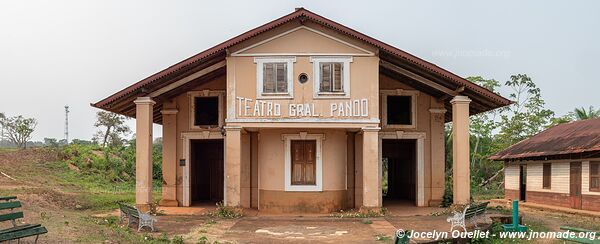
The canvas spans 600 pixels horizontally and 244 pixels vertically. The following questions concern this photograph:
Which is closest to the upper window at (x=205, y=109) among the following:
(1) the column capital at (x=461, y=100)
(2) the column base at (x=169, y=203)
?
(2) the column base at (x=169, y=203)

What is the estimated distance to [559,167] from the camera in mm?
21703

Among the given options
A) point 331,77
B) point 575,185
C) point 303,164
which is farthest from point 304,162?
point 575,185

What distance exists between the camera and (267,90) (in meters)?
16.8

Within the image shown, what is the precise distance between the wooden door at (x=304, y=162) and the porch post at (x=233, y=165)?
6.50ft

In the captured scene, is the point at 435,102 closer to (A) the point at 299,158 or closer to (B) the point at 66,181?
(A) the point at 299,158

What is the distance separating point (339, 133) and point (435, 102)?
3.88 metres

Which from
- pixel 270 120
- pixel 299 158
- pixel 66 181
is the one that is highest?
pixel 270 120

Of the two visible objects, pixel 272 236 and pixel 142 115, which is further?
pixel 142 115

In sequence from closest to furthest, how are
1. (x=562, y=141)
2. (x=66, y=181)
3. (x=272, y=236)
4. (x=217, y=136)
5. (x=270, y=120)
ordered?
(x=272, y=236) → (x=270, y=120) → (x=217, y=136) → (x=562, y=141) → (x=66, y=181)

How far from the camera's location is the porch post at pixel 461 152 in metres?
17.0

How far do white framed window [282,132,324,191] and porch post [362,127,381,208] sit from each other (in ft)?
4.96

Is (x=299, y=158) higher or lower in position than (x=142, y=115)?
lower

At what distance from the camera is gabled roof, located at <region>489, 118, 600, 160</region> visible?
1955 centimetres

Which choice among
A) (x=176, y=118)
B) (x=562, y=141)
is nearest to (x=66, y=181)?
(x=176, y=118)
